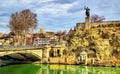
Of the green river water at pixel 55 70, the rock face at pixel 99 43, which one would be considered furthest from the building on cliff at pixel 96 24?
the green river water at pixel 55 70

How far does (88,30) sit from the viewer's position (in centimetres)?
10900

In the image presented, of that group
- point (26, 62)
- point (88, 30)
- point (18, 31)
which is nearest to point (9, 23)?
point (18, 31)

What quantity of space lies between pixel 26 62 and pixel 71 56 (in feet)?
53.0

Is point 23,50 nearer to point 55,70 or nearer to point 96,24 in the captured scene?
point 55,70

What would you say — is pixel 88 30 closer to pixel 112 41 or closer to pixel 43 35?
pixel 112 41

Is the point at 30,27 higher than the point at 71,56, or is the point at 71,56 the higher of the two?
the point at 30,27

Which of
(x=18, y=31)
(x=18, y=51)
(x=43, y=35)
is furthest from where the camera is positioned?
(x=43, y=35)

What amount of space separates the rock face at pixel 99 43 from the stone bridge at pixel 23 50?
38.1 feet

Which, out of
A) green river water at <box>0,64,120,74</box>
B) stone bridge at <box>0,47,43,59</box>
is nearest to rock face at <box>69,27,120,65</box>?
stone bridge at <box>0,47,43,59</box>

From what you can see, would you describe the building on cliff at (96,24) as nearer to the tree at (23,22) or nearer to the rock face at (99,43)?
the rock face at (99,43)

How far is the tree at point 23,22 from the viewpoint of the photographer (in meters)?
123

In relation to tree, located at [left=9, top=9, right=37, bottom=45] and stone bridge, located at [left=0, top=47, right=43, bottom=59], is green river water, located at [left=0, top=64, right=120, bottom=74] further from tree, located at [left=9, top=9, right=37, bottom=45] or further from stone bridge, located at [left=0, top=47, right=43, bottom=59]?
tree, located at [left=9, top=9, right=37, bottom=45]

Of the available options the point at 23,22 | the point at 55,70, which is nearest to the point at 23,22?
the point at 23,22

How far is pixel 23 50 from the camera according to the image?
89.3 m
